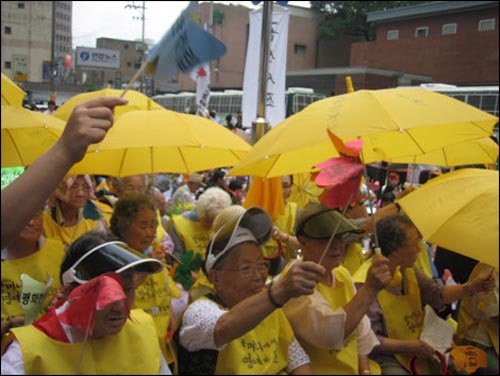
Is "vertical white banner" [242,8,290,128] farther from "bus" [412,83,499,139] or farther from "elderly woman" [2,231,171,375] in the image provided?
"bus" [412,83,499,139]

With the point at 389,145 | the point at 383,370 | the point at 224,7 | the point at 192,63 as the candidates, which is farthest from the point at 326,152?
the point at 224,7

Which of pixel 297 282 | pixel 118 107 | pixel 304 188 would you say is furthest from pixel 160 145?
pixel 304 188

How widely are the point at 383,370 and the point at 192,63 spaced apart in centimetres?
230

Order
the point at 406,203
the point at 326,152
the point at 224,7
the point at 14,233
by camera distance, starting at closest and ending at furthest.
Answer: the point at 14,233
the point at 406,203
the point at 326,152
the point at 224,7

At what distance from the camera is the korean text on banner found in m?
2.04

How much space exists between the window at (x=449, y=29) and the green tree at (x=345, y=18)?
13.8 metres

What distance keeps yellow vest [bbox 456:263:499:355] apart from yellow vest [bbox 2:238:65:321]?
2794mm

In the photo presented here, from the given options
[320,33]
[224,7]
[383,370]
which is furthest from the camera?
[320,33]

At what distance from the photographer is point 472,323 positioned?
3.86 m

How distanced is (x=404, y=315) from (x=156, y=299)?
5.32ft

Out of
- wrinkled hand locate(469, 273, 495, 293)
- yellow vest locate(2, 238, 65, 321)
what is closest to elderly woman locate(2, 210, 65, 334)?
yellow vest locate(2, 238, 65, 321)

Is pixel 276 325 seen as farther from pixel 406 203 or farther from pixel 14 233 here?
pixel 14 233

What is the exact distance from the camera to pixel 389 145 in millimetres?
3859

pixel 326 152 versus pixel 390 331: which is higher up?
pixel 326 152
